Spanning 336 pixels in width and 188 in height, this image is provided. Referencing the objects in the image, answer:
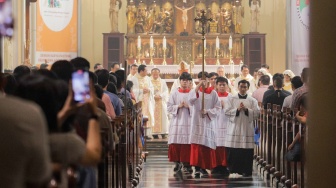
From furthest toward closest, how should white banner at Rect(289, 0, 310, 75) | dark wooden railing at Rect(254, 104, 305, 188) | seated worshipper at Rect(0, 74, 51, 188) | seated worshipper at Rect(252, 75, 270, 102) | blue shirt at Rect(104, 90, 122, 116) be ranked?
white banner at Rect(289, 0, 310, 75), seated worshipper at Rect(252, 75, 270, 102), blue shirt at Rect(104, 90, 122, 116), dark wooden railing at Rect(254, 104, 305, 188), seated worshipper at Rect(0, 74, 51, 188)

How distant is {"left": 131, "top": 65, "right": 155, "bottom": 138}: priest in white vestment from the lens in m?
22.8

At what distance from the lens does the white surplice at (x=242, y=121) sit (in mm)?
16500

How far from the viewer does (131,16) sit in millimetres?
29500

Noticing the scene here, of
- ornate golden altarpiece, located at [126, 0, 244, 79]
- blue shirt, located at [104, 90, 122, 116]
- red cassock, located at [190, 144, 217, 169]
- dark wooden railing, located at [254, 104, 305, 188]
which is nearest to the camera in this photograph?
dark wooden railing, located at [254, 104, 305, 188]

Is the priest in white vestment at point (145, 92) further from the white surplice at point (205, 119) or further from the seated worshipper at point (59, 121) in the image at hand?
the seated worshipper at point (59, 121)

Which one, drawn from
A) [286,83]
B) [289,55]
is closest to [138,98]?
[286,83]

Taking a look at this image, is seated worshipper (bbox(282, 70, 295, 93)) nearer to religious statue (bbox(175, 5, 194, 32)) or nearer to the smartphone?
religious statue (bbox(175, 5, 194, 32))

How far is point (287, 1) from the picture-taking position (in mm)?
30281

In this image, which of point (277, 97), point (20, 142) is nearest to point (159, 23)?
point (277, 97)

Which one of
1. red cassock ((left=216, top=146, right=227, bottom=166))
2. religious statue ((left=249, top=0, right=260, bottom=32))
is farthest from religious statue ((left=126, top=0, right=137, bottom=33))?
red cassock ((left=216, top=146, right=227, bottom=166))

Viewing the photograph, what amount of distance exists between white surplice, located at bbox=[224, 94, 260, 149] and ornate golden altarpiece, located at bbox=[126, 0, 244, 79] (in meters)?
12.4

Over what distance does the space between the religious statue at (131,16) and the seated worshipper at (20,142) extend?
25472 mm

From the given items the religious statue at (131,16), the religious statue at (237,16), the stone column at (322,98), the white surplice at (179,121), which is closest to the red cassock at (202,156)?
the white surplice at (179,121)

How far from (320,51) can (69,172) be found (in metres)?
1.40
